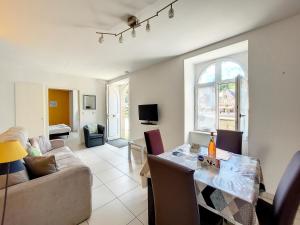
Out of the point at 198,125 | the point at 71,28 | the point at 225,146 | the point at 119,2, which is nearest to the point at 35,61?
the point at 71,28

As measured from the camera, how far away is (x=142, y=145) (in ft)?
10.8

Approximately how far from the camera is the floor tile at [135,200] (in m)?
1.95

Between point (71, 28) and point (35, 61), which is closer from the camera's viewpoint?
point (71, 28)

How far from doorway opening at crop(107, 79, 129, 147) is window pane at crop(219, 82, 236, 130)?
3.59 m

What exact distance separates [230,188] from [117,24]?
2331 millimetres

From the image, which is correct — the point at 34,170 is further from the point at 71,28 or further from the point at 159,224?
the point at 71,28

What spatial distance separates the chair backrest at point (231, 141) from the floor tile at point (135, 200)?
1417 mm

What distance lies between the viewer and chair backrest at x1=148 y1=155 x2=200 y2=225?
1.00m

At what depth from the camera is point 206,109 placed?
134 inches

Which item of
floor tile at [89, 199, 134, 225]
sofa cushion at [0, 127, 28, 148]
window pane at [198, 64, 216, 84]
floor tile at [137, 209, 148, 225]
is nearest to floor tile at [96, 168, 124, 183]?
floor tile at [89, 199, 134, 225]

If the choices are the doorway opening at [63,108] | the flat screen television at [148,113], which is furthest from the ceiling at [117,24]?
the doorway opening at [63,108]

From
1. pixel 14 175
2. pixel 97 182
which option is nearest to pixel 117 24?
pixel 14 175

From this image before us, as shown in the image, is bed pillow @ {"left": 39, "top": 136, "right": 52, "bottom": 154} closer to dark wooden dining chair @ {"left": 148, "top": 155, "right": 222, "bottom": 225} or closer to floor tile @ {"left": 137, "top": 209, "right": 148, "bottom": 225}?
floor tile @ {"left": 137, "top": 209, "right": 148, "bottom": 225}

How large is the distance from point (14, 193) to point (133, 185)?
5.37 feet
